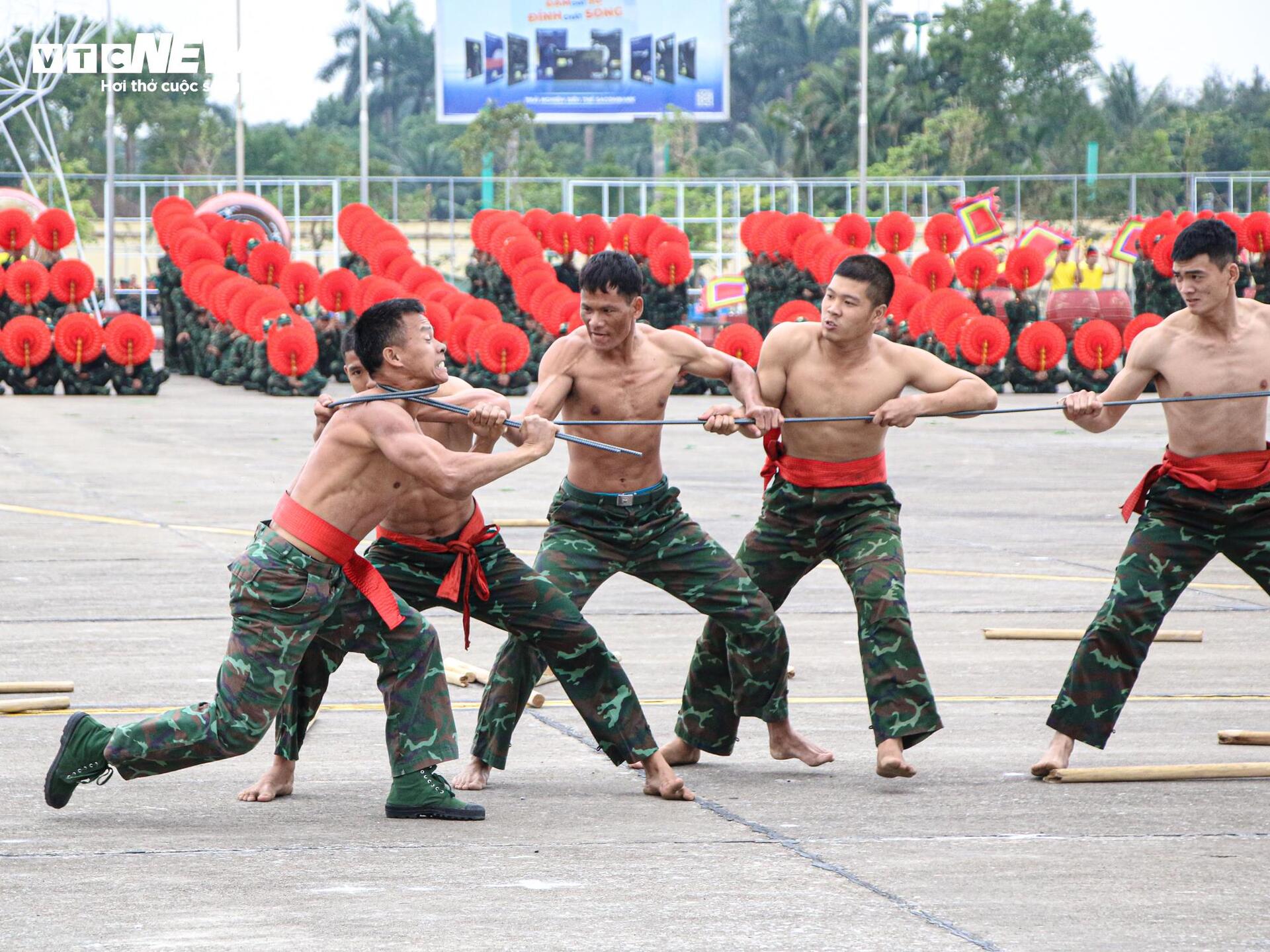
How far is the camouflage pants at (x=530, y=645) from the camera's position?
6164 mm

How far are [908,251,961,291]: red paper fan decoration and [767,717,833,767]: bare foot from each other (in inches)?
844

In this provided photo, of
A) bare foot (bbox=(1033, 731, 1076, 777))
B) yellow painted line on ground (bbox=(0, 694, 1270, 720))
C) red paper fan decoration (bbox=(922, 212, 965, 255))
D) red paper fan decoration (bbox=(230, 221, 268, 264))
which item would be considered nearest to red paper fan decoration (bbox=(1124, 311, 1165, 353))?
red paper fan decoration (bbox=(922, 212, 965, 255))

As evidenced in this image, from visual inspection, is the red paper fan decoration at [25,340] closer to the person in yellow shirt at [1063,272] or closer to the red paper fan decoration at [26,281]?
the red paper fan decoration at [26,281]

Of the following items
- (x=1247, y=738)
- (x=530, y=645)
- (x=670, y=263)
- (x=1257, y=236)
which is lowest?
(x=1247, y=738)

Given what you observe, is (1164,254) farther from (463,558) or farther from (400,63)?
(400,63)

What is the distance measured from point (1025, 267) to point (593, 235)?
6.62m

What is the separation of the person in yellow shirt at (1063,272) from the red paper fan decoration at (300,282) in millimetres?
12609

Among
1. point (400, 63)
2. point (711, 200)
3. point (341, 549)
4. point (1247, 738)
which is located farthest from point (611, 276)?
point (400, 63)

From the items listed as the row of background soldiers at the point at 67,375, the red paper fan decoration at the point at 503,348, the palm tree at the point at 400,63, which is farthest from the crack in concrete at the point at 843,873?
the palm tree at the point at 400,63

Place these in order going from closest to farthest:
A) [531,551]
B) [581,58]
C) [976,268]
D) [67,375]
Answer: [531,551]
[976,268]
[67,375]
[581,58]

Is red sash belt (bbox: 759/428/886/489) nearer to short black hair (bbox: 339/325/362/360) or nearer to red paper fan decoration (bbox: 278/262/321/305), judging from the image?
short black hair (bbox: 339/325/362/360)

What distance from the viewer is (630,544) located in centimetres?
664

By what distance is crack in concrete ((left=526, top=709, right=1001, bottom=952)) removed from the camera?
14.9 ft

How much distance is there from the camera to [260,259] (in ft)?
95.1
